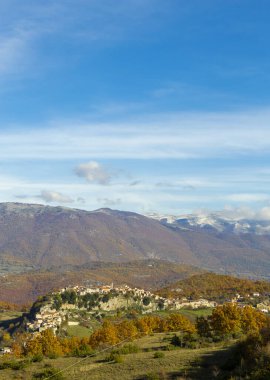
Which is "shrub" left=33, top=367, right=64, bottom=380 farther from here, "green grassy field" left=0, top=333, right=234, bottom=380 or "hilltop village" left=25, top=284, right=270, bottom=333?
"hilltop village" left=25, top=284, right=270, bottom=333

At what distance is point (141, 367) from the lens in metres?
27.1

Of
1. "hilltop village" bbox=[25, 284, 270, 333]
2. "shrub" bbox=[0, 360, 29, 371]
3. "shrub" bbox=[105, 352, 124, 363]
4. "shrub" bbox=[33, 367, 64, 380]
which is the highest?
"shrub" bbox=[105, 352, 124, 363]

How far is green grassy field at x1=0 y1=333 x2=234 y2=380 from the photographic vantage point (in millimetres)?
24625

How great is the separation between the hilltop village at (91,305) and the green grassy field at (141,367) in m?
103

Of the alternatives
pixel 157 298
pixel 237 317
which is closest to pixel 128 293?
pixel 157 298

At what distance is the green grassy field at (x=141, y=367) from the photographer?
24625 millimetres

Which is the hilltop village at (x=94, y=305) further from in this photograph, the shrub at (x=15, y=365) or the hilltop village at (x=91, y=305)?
the shrub at (x=15, y=365)

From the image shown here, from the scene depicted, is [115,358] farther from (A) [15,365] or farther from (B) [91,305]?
(B) [91,305]

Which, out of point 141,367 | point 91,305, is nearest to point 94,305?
point 91,305

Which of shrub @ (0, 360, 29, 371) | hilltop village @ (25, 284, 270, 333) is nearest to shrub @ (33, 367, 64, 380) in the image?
shrub @ (0, 360, 29, 371)

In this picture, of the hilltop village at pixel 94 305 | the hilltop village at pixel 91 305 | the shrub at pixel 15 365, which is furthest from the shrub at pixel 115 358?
the hilltop village at pixel 91 305

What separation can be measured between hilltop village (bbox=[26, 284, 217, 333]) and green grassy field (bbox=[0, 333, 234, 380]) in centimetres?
10302

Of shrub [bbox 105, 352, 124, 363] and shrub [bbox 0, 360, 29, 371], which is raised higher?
shrub [bbox 105, 352, 124, 363]

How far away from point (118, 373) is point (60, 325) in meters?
102
